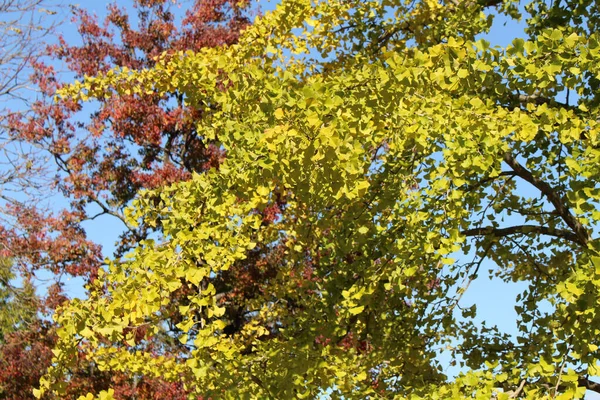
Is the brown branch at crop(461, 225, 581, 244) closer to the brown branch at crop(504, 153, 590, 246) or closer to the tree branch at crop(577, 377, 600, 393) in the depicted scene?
the brown branch at crop(504, 153, 590, 246)

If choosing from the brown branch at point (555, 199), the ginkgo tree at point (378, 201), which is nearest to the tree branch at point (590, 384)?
the ginkgo tree at point (378, 201)

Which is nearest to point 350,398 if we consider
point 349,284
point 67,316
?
point 349,284

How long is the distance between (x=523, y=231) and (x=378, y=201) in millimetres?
1587

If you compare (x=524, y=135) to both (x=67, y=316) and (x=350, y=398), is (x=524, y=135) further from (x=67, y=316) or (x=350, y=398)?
(x=67, y=316)

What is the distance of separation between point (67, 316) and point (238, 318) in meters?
8.23

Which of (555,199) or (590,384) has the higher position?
(555,199)

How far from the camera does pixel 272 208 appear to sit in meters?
11.7

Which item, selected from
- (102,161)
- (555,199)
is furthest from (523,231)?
(102,161)

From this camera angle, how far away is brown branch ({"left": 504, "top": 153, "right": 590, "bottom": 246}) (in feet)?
20.2

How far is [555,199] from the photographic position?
6316 millimetres

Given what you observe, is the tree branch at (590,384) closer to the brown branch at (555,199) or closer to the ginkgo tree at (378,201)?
the ginkgo tree at (378,201)

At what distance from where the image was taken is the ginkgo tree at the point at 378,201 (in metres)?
3.88

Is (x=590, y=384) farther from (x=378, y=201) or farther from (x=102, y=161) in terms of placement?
(x=102, y=161)

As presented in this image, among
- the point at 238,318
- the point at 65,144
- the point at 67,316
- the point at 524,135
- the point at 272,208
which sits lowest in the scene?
the point at 67,316
